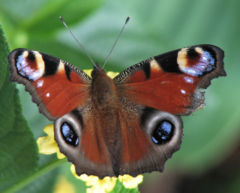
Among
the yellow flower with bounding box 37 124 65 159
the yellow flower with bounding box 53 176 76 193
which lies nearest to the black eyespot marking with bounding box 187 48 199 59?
the yellow flower with bounding box 37 124 65 159

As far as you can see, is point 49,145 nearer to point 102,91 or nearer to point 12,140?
point 12,140

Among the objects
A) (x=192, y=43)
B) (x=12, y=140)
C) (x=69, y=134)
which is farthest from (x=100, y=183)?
(x=192, y=43)

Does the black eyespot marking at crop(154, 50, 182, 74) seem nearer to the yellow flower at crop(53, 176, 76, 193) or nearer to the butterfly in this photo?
the butterfly

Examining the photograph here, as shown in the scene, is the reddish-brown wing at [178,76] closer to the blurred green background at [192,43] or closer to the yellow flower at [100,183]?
the yellow flower at [100,183]

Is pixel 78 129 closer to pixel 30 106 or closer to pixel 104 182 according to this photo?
pixel 104 182

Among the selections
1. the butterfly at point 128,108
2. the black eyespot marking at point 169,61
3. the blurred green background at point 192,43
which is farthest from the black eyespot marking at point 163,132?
the blurred green background at point 192,43

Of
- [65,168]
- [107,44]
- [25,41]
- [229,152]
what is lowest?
[229,152]

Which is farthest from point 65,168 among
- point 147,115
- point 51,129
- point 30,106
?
point 147,115
